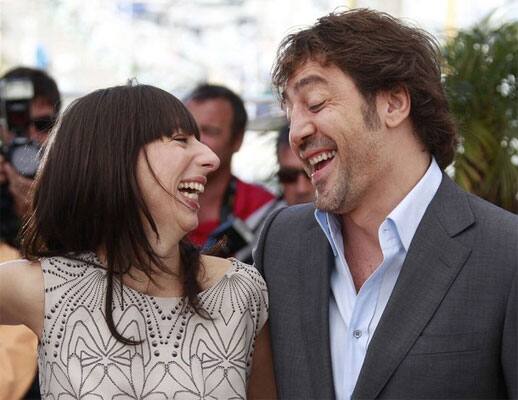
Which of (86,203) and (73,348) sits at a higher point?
(86,203)

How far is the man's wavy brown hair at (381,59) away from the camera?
2725 mm

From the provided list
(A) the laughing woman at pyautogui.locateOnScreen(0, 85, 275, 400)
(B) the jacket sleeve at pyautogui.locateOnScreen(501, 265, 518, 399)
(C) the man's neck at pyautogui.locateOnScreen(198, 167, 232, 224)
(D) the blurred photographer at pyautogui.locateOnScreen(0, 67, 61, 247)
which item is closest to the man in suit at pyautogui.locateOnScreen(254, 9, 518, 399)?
(B) the jacket sleeve at pyautogui.locateOnScreen(501, 265, 518, 399)

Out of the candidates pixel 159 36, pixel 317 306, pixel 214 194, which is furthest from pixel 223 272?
pixel 159 36

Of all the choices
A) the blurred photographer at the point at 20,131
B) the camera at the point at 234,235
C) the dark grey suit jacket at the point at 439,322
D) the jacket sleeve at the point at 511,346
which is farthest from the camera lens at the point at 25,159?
the jacket sleeve at the point at 511,346

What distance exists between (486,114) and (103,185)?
7.31 ft

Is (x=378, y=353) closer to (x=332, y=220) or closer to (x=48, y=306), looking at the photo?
(x=332, y=220)

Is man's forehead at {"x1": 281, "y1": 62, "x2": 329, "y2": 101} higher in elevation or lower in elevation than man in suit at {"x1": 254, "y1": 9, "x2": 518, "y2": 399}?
higher

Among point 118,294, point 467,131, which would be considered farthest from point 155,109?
point 467,131

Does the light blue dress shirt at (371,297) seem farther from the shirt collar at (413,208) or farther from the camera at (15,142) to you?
the camera at (15,142)

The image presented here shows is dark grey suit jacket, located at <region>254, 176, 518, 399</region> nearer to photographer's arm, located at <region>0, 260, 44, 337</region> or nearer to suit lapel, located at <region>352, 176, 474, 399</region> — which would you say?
suit lapel, located at <region>352, 176, 474, 399</region>

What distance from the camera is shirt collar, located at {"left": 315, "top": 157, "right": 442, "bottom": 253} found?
2596 millimetres

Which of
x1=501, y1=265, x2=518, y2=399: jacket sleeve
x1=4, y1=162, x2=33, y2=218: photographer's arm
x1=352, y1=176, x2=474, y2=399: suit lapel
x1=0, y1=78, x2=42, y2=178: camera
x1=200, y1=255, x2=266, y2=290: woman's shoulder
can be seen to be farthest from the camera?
x1=0, y1=78, x2=42, y2=178: camera

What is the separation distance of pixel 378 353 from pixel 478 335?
254mm

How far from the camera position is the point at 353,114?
8.82 ft
